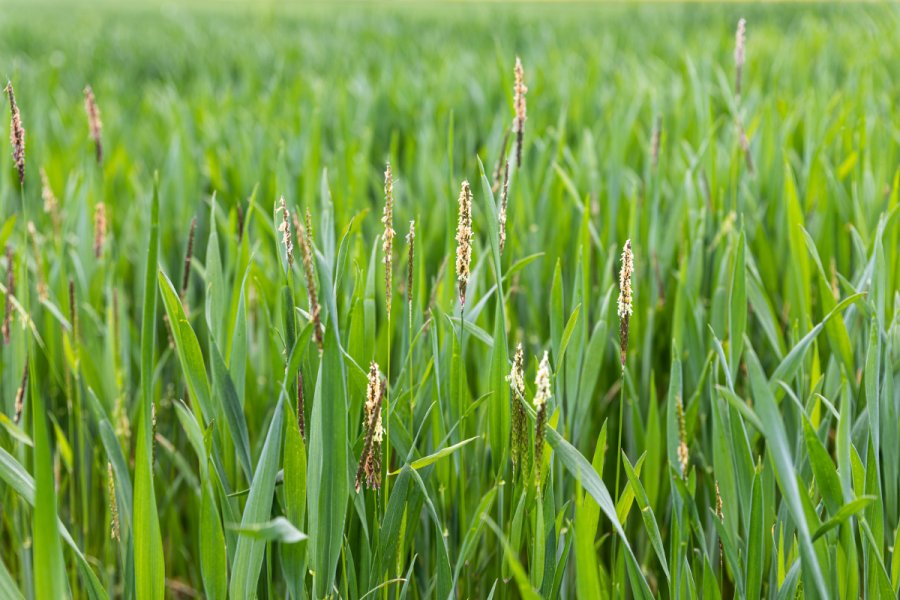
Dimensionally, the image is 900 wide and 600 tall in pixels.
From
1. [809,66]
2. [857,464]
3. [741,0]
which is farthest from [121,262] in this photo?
[741,0]

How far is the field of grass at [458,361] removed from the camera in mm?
523

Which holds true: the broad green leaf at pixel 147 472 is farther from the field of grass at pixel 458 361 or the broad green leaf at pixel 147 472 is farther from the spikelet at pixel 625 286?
the spikelet at pixel 625 286

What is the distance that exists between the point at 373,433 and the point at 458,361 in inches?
7.4

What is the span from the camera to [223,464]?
73 cm

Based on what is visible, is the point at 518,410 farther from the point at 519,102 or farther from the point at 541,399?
the point at 519,102

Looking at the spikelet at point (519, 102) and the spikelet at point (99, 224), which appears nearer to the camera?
the spikelet at point (519, 102)

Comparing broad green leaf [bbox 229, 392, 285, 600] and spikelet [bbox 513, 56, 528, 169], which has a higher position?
spikelet [bbox 513, 56, 528, 169]

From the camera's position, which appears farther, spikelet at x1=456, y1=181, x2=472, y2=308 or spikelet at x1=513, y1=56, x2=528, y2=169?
spikelet at x1=513, y1=56, x2=528, y2=169

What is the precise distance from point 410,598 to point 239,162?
1161mm

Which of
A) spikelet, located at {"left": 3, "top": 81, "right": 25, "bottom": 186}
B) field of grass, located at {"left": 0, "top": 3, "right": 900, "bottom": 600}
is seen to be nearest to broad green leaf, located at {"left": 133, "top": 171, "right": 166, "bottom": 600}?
field of grass, located at {"left": 0, "top": 3, "right": 900, "bottom": 600}

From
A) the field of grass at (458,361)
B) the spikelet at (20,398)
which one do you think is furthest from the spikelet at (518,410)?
the spikelet at (20,398)

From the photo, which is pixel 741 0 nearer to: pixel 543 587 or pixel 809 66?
pixel 809 66

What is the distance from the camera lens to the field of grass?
20.6 inches

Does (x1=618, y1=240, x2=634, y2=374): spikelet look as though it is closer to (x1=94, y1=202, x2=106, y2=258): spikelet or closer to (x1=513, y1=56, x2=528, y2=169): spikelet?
(x1=513, y1=56, x2=528, y2=169): spikelet
